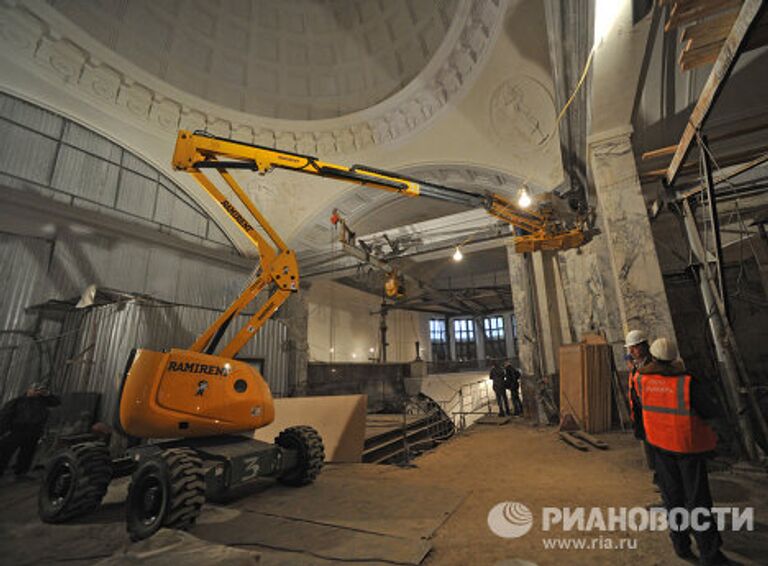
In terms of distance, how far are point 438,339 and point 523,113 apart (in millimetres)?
20434

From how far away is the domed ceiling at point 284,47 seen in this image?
1106 centimetres

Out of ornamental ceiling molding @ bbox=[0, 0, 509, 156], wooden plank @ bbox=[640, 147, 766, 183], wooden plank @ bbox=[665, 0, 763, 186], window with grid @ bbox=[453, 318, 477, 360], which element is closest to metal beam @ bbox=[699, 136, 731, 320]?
wooden plank @ bbox=[665, 0, 763, 186]

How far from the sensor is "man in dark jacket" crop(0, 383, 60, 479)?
18.6 feet

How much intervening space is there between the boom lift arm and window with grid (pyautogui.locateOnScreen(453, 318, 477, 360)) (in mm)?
19410

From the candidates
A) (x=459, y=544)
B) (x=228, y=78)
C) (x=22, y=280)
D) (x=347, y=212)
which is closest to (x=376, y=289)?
(x=347, y=212)

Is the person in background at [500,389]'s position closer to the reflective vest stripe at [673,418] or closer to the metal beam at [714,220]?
the metal beam at [714,220]

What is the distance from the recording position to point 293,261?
5469 mm

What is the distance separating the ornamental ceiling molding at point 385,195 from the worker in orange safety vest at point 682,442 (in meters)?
8.21

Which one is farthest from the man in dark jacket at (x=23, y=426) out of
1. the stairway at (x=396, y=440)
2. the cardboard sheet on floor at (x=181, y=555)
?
the stairway at (x=396, y=440)

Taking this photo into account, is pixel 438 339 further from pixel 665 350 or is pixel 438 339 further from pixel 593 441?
pixel 665 350

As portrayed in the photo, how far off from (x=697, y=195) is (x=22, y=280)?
1420 centimetres

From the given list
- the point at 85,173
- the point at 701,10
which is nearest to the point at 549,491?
the point at 701,10

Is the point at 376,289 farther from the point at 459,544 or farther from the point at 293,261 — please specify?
the point at 459,544

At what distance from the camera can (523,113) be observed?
30.8 feet
